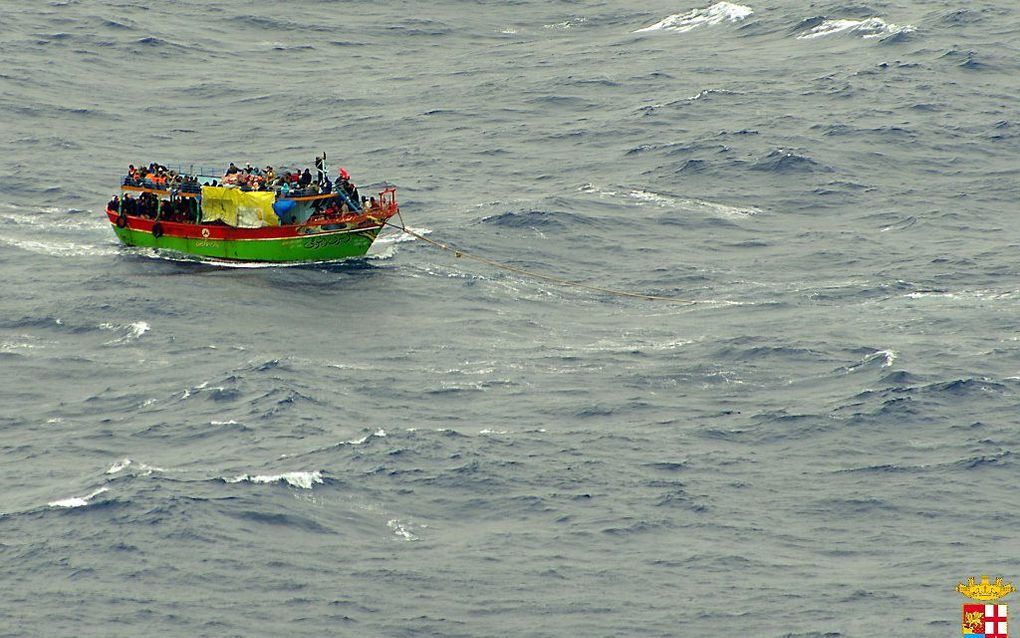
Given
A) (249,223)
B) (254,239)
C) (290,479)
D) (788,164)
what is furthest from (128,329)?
(788,164)

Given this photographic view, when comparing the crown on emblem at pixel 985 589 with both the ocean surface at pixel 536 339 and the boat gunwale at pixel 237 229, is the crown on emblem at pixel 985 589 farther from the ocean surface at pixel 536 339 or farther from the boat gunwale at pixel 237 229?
the boat gunwale at pixel 237 229

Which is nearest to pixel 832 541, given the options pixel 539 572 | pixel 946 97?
pixel 539 572

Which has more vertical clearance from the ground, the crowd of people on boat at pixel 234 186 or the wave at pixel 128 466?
the crowd of people on boat at pixel 234 186

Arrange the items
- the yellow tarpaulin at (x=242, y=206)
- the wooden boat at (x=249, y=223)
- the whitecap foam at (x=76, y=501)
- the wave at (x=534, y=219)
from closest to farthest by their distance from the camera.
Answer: the whitecap foam at (x=76, y=501)
the wooden boat at (x=249, y=223)
the yellow tarpaulin at (x=242, y=206)
the wave at (x=534, y=219)

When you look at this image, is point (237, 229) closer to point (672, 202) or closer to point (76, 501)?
point (672, 202)

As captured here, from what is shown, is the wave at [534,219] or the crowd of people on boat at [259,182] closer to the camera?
the crowd of people on boat at [259,182]

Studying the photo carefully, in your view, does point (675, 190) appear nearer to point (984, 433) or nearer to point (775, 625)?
point (984, 433)

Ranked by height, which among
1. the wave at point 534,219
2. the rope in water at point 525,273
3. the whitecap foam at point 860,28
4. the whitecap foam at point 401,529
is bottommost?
the whitecap foam at point 401,529

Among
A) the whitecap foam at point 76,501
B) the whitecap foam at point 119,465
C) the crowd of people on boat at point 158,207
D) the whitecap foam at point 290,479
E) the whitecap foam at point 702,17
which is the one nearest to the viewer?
the whitecap foam at point 76,501

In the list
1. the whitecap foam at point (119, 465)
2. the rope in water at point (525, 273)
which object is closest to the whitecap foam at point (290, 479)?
the whitecap foam at point (119, 465)
